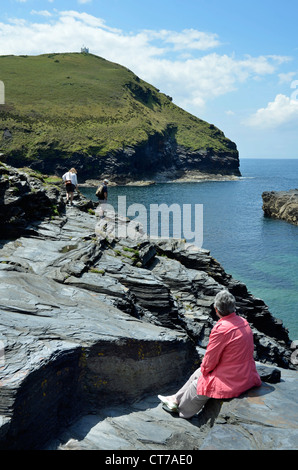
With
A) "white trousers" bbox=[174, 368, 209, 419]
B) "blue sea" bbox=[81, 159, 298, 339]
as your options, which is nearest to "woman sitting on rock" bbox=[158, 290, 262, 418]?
"white trousers" bbox=[174, 368, 209, 419]

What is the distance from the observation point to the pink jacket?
7.31 m

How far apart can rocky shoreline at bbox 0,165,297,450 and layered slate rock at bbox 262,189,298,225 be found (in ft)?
232

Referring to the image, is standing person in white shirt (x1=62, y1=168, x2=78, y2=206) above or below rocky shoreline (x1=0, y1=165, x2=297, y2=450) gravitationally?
above

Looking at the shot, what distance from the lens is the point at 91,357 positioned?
8062 mm

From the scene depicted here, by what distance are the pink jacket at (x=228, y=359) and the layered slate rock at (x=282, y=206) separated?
255ft

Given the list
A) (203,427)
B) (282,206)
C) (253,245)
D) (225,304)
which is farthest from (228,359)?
(282,206)

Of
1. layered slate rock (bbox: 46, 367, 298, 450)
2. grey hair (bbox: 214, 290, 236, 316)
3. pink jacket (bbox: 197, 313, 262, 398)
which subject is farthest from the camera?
grey hair (bbox: 214, 290, 236, 316)

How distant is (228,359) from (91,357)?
303cm

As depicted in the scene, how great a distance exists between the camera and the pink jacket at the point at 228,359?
7.31m

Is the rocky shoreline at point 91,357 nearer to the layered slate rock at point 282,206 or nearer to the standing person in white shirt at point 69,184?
the standing person in white shirt at point 69,184

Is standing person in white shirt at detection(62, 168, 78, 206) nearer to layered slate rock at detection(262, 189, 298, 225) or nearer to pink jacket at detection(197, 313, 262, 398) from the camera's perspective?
pink jacket at detection(197, 313, 262, 398)

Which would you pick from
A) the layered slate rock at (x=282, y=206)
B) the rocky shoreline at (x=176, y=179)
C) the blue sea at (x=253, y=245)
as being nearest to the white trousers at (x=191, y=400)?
the blue sea at (x=253, y=245)

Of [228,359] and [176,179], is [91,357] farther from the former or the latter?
[176,179]

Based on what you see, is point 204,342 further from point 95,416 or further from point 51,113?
point 51,113
